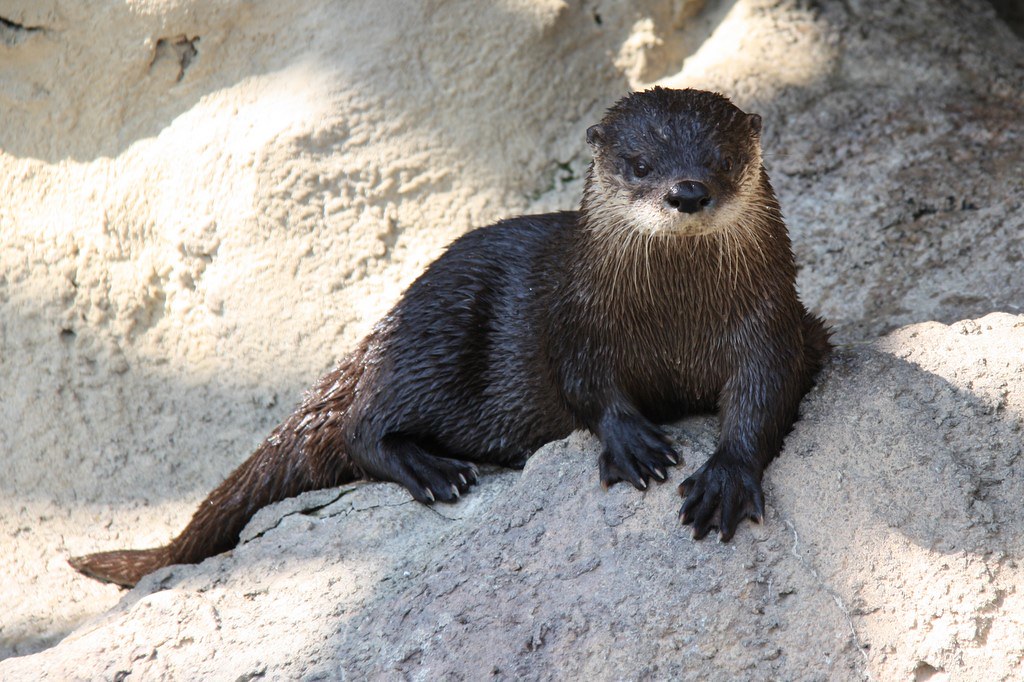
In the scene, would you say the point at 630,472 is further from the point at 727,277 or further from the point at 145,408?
the point at 145,408

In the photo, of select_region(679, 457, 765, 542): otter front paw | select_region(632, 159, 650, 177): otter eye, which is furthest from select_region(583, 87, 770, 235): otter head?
select_region(679, 457, 765, 542): otter front paw

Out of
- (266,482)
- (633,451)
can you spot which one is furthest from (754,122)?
(266,482)

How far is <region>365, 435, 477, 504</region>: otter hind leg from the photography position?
2500 millimetres

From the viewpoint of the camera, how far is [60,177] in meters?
3.43

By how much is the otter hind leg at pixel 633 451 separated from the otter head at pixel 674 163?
393 millimetres

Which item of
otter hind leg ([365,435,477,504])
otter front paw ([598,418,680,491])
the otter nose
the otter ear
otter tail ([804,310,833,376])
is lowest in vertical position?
otter tail ([804,310,833,376])

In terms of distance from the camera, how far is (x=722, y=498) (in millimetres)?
2072

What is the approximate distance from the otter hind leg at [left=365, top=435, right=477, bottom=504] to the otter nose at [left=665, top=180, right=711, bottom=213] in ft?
2.69

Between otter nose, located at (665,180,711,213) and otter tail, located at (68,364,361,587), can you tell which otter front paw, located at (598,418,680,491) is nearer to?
otter nose, located at (665,180,711,213)

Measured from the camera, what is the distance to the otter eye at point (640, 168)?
86.5 inches

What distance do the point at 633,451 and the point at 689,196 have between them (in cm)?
52

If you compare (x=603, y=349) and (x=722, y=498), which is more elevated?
(x=603, y=349)

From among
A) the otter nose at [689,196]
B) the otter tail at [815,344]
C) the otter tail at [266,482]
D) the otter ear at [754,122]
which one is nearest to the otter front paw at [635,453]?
the otter tail at [815,344]

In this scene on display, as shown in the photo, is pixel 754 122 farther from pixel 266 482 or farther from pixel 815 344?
pixel 266 482
